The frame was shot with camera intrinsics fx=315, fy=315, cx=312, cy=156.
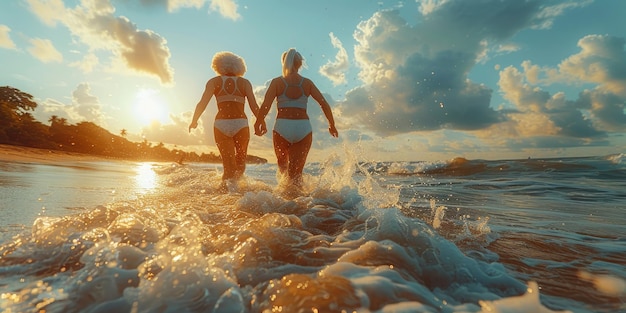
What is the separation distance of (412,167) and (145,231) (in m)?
20.3

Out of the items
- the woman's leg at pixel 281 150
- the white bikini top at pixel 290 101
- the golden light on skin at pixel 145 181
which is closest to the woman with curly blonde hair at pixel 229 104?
the woman's leg at pixel 281 150

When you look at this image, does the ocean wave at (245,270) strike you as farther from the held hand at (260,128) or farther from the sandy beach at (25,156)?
the sandy beach at (25,156)

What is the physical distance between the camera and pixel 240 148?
6.67 m

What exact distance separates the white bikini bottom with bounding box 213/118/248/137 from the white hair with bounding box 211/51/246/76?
3.26ft

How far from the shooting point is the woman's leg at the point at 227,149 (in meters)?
6.49

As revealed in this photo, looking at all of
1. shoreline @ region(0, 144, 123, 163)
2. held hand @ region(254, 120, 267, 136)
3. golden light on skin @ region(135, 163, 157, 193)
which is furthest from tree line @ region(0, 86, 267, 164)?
held hand @ region(254, 120, 267, 136)

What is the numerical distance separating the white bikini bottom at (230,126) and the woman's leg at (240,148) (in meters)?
0.09

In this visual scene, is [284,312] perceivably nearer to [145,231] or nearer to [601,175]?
[145,231]

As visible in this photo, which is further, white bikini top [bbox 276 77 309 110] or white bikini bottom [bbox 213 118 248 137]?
white bikini bottom [bbox 213 118 248 137]

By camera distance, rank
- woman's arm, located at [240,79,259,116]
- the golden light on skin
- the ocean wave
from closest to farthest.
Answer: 1. the ocean wave
2. woman's arm, located at [240,79,259,116]
3. the golden light on skin

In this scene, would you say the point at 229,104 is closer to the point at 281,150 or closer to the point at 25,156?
the point at 281,150

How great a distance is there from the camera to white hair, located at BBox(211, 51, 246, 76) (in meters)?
6.42

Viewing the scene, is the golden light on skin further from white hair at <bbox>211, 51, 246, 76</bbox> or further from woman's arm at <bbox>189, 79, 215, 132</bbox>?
white hair at <bbox>211, 51, 246, 76</bbox>

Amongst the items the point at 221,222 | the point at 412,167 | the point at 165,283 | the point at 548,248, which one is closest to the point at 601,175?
the point at 412,167
